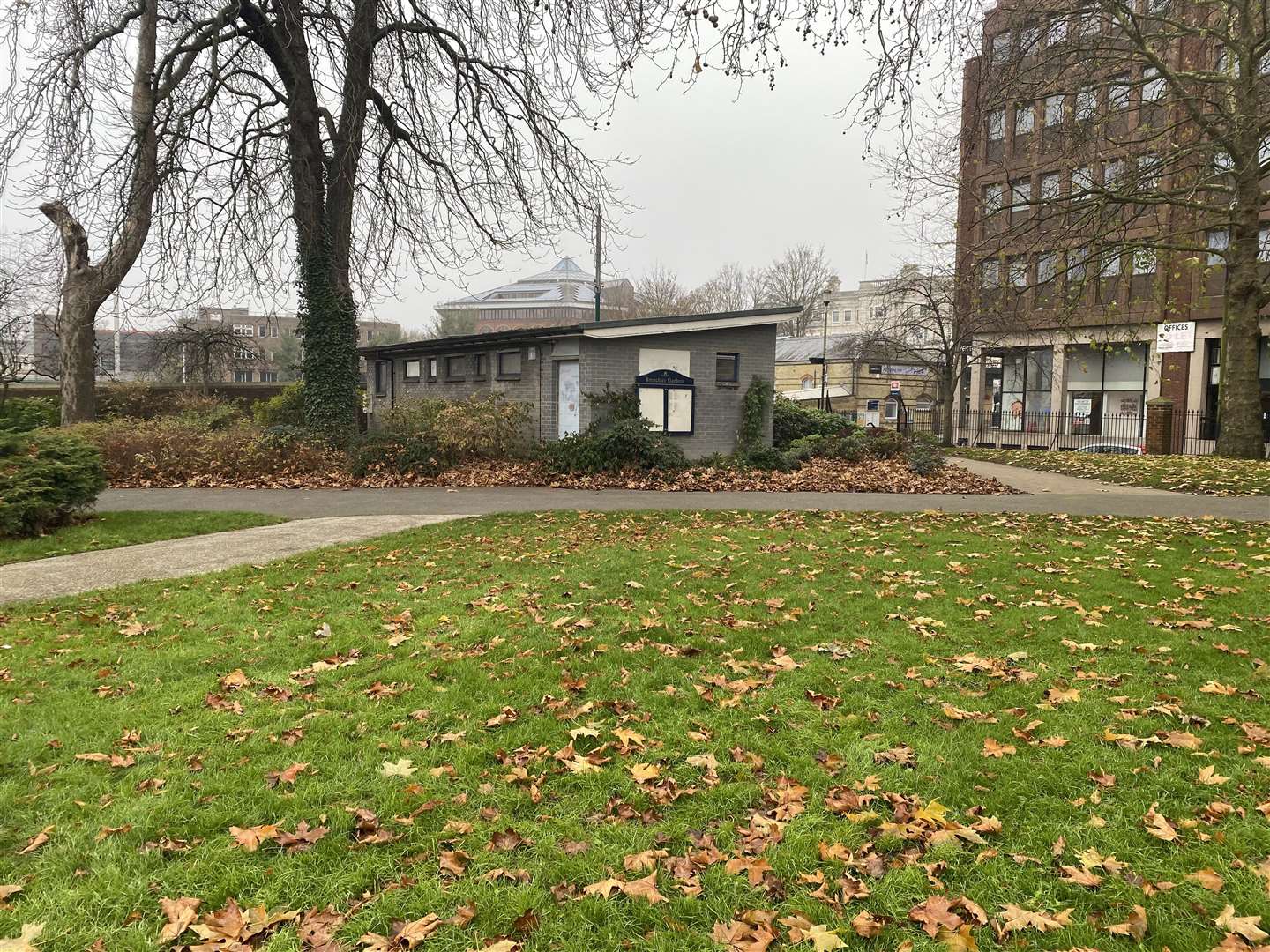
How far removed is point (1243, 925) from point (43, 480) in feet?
36.4

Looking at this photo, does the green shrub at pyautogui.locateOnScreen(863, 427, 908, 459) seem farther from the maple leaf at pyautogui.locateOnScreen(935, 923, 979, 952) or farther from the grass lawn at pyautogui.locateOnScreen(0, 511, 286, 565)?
the maple leaf at pyautogui.locateOnScreen(935, 923, 979, 952)

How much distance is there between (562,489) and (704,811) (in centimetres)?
1130

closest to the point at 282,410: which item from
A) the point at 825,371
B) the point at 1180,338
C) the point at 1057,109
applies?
the point at 1057,109

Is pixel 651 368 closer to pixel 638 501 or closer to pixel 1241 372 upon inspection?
pixel 638 501

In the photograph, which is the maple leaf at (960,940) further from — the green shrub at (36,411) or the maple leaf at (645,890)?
the green shrub at (36,411)

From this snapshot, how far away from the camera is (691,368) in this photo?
18266 mm

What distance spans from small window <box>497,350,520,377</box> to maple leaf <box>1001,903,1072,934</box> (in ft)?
56.6

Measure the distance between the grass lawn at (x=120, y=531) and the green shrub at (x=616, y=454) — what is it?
235 inches

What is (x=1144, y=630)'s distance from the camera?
5.24 meters

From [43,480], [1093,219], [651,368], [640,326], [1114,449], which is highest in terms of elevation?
[1093,219]

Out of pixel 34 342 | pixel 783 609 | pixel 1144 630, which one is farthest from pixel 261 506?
pixel 34 342

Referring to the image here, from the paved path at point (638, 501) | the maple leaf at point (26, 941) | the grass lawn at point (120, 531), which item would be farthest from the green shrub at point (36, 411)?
the maple leaf at point (26, 941)

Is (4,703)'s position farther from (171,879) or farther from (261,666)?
(171,879)

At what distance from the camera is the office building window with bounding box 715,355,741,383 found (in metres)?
18.7
